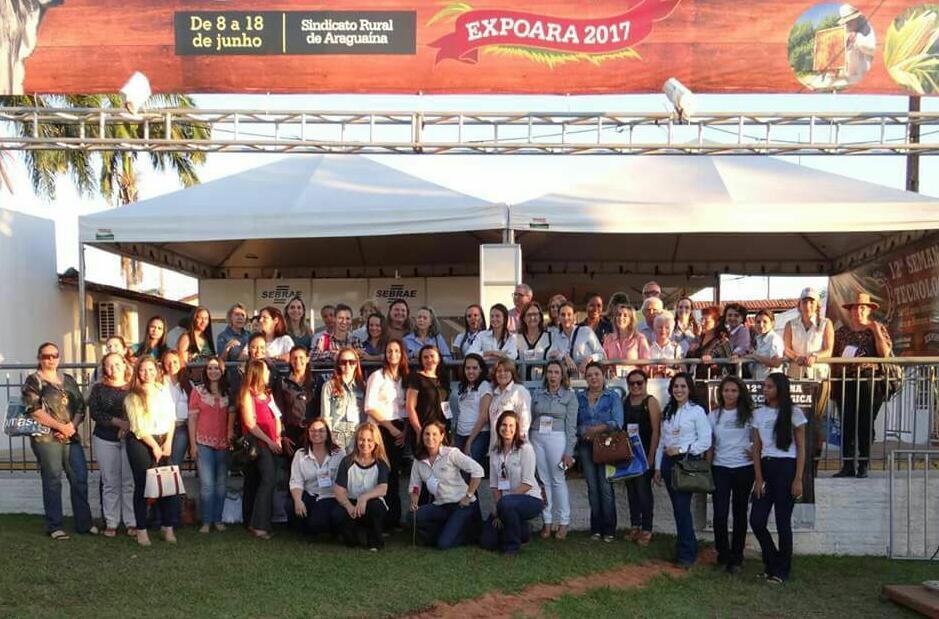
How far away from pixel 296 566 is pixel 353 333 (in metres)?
2.35

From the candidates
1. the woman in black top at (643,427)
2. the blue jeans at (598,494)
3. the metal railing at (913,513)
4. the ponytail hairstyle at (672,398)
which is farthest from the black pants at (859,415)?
the blue jeans at (598,494)

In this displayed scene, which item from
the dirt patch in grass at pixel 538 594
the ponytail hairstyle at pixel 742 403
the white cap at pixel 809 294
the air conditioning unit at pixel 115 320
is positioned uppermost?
the white cap at pixel 809 294

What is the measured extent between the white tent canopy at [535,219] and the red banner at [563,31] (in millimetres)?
1533

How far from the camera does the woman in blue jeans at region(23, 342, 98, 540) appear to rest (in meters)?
6.27

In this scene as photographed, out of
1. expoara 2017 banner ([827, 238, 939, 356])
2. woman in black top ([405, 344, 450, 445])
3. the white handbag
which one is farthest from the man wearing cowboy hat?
the white handbag

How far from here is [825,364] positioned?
272 inches

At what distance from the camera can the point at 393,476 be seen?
21.5 ft

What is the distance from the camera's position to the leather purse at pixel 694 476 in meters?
6.11

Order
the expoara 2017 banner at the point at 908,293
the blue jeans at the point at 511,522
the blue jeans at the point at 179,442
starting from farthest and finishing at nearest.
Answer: the expoara 2017 banner at the point at 908,293
the blue jeans at the point at 179,442
the blue jeans at the point at 511,522

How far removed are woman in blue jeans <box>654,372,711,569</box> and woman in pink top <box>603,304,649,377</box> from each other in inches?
26.2

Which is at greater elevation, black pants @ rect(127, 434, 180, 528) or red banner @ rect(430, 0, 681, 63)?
red banner @ rect(430, 0, 681, 63)

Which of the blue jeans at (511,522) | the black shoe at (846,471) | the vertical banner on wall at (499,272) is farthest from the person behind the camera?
the vertical banner on wall at (499,272)

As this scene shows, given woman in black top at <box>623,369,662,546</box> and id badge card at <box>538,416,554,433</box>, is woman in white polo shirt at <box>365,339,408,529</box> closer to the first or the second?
id badge card at <box>538,416,554,433</box>

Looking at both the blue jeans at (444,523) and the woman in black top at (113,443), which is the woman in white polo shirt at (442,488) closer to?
the blue jeans at (444,523)
